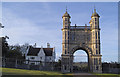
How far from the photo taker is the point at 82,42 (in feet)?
145

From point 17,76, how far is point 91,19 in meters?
32.3

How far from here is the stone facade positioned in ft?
140

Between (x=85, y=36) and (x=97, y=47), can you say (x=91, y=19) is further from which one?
(x=97, y=47)

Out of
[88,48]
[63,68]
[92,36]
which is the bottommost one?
[63,68]

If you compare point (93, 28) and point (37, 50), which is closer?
point (93, 28)

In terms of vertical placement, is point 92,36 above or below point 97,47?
above

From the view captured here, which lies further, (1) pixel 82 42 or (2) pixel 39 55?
(2) pixel 39 55

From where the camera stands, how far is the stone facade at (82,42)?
42.6 m

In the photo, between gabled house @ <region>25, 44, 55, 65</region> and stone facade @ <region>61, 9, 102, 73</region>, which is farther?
gabled house @ <region>25, 44, 55, 65</region>

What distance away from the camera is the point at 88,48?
43.7m

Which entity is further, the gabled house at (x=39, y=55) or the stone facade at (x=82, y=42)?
the gabled house at (x=39, y=55)

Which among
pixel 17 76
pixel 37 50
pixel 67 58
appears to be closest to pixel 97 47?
pixel 67 58

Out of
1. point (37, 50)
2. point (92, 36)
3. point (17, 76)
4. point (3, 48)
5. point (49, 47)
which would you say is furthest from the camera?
point (49, 47)

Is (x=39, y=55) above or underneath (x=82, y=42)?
underneath
